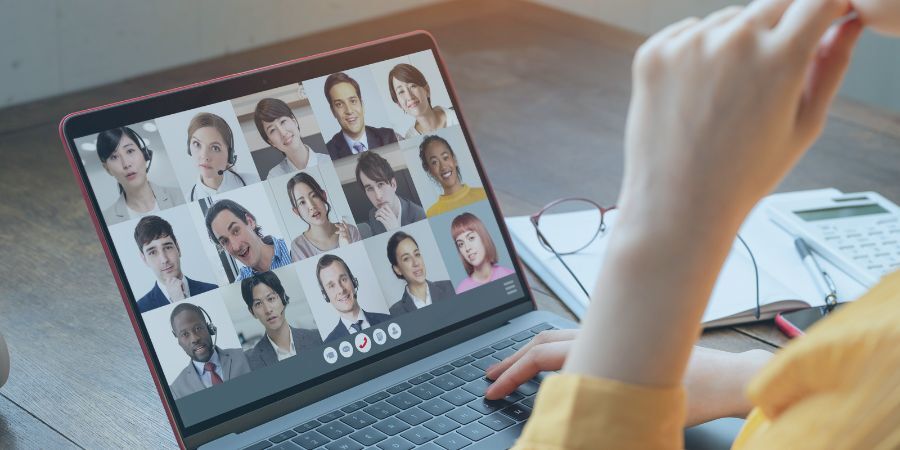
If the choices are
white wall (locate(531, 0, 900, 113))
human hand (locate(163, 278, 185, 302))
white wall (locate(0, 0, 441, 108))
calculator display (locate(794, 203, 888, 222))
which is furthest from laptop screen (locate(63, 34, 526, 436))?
white wall (locate(531, 0, 900, 113))

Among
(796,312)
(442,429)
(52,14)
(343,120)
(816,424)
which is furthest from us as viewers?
(52,14)

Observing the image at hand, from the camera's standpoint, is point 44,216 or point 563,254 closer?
point 563,254

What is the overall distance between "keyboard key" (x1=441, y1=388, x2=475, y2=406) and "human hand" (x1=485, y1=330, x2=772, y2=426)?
0.6 inches

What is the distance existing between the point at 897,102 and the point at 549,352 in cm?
214

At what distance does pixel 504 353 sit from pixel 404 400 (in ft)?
0.37

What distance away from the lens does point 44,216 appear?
51.2 inches

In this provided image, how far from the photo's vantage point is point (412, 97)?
99 cm

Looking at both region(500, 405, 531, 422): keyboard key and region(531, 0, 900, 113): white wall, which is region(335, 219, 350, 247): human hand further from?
region(531, 0, 900, 113): white wall

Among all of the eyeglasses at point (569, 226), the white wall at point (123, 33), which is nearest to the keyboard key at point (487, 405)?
the eyeglasses at point (569, 226)

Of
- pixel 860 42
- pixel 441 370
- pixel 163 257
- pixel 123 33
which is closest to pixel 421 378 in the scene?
pixel 441 370

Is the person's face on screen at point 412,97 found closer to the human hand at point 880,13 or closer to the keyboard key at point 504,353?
the keyboard key at point 504,353

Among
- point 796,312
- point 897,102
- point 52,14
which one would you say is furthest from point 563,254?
point 897,102

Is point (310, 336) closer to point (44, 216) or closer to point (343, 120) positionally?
point (343, 120)

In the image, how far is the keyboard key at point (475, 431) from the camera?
0.80 metres
